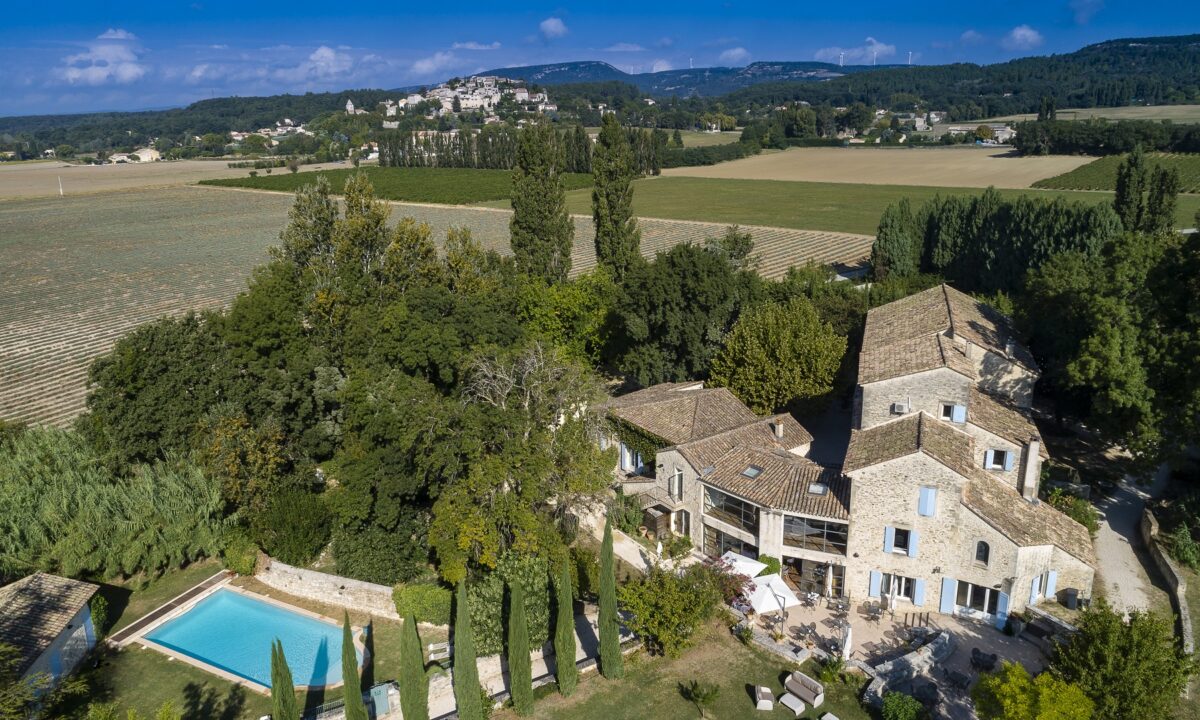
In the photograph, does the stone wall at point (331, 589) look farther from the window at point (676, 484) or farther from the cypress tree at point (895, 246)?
the cypress tree at point (895, 246)

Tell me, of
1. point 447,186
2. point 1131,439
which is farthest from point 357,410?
point 447,186

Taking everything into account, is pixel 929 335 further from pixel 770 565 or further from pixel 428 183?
pixel 428 183

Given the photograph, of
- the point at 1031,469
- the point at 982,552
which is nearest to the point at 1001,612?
the point at 982,552

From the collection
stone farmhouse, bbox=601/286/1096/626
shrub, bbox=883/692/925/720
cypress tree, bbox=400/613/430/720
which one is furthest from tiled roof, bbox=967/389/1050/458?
cypress tree, bbox=400/613/430/720

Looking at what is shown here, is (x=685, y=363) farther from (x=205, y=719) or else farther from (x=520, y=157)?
(x=205, y=719)

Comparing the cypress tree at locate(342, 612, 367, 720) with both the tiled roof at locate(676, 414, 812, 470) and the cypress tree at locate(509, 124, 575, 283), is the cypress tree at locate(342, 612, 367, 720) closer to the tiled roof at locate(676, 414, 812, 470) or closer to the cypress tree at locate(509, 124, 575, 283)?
the tiled roof at locate(676, 414, 812, 470)
